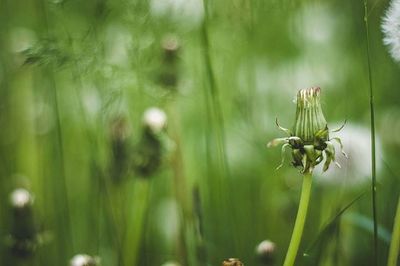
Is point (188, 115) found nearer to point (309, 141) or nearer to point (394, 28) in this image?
point (394, 28)

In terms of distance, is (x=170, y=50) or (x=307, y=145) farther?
(x=170, y=50)

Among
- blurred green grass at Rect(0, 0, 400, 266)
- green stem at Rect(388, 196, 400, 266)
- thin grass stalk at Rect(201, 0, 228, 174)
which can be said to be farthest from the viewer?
blurred green grass at Rect(0, 0, 400, 266)

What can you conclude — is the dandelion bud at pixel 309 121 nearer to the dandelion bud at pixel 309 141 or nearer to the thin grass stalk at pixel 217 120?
the dandelion bud at pixel 309 141

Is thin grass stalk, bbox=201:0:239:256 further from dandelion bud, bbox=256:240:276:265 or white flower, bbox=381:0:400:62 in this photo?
white flower, bbox=381:0:400:62

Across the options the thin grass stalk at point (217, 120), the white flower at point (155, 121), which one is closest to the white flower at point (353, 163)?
the thin grass stalk at point (217, 120)

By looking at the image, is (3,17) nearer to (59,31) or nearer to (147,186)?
(59,31)

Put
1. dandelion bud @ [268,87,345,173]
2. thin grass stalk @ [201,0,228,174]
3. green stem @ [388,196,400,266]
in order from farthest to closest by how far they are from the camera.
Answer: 1. thin grass stalk @ [201,0,228,174]
2. green stem @ [388,196,400,266]
3. dandelion bud @ [268,87,345,173]

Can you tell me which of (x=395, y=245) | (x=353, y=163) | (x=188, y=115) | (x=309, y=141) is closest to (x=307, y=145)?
(x=309, y=141)

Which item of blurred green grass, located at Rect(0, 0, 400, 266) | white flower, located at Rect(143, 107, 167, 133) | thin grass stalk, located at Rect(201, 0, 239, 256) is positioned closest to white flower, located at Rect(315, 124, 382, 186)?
blurred green grass, located at Rect(0, 0, 400, 266)
